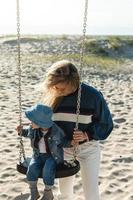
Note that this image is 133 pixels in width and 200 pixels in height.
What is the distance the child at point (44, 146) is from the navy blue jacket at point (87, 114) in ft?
0.38

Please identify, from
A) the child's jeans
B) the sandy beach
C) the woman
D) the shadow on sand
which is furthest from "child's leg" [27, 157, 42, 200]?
the shadow on sand

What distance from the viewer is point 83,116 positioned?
159 inches

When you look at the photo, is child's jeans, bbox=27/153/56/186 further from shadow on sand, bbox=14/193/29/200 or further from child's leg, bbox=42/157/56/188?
shadow on sand, bbox=14/193/29/200

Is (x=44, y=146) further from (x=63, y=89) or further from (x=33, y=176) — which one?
(x=63, y=89)

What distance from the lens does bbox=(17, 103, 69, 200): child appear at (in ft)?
12.6

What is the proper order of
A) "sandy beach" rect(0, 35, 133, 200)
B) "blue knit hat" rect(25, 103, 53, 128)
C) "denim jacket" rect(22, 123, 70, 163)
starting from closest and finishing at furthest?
1. "blue knit hat" rect(25, 103, 53, 128)
2. "denim jacket" rect(22, 123, 70, 163)
3. "sandy beach" rect(0, 35, 133, 200)

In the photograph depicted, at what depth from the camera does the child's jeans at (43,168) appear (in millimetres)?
3875

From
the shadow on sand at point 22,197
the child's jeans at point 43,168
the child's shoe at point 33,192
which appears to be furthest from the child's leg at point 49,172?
the shadow on sand at point 22,197

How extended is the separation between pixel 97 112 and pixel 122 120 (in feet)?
17.5

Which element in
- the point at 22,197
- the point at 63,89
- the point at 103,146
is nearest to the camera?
the point at 63,89

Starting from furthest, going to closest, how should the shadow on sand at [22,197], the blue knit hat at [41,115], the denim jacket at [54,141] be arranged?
the shadow on sand at [22,197] → the denim jacket at [54,141] → the blue knit hat at [41,115]

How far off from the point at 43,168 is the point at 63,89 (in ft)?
2.20

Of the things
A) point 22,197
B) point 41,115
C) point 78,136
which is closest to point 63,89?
point 41,115

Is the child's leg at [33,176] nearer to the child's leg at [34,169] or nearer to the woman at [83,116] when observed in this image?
the child's leg at [34,169]
